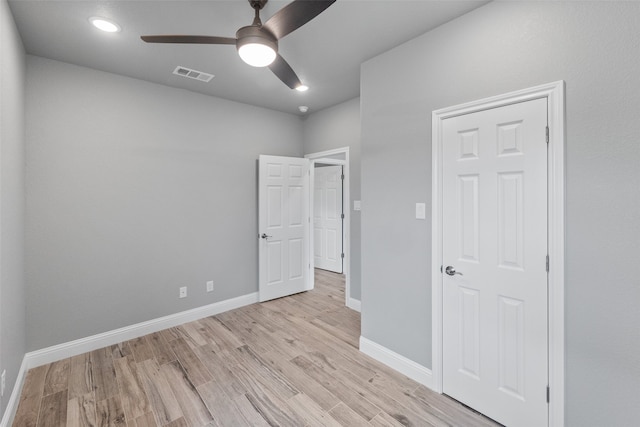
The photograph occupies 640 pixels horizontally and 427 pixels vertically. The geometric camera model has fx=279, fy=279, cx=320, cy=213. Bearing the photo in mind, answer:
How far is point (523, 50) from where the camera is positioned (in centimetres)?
170

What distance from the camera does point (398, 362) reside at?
7.79 ft

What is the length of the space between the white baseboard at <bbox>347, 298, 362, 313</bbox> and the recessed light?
362cm

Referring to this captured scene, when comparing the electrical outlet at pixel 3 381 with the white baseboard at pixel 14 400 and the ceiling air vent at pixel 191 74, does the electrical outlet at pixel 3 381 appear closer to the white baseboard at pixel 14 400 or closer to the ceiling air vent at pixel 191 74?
the white baseboard at pixel 14 400

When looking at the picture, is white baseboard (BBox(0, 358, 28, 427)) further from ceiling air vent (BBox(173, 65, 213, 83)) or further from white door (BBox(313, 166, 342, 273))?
white door (BBox(313, 166, 342, 273))

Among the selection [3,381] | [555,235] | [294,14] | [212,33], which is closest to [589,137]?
[555,235]

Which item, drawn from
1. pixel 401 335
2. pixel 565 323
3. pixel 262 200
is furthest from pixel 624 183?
pixel 262 200

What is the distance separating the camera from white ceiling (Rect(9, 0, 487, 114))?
188 centimetres

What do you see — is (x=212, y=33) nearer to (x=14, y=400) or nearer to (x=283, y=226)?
(x=283, y=226)

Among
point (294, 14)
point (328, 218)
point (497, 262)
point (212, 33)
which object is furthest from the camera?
point (328, 218)

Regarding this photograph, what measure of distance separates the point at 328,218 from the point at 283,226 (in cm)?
173

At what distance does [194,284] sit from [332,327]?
5.75 ft

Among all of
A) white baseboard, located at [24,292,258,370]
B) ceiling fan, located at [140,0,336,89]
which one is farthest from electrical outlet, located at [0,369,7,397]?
ceiling fan, located at [140,0,336,89]

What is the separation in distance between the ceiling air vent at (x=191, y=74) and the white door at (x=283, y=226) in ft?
3.91

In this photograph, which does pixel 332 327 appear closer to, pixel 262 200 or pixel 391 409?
pixel 391 409
